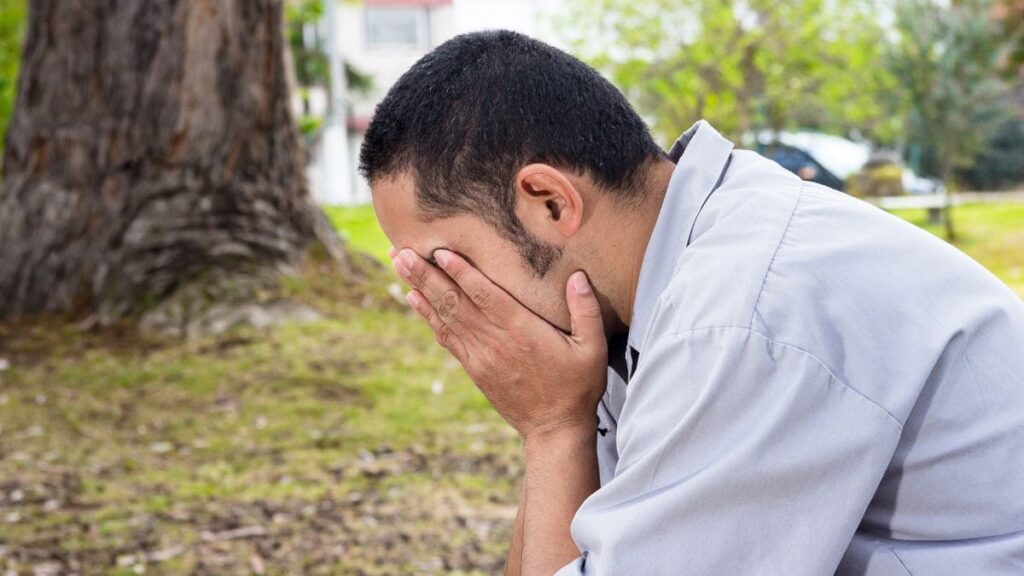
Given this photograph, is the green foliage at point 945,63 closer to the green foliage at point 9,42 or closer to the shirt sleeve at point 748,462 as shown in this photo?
the green foliage at point 9,42

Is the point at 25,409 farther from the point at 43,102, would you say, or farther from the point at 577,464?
the point at 577,464

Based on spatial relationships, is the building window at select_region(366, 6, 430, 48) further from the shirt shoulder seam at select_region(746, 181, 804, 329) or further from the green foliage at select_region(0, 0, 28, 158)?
the shirt shoulder seam at select_region(746, 181, 804, 329)

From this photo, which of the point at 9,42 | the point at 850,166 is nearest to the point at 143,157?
the point at 9,42

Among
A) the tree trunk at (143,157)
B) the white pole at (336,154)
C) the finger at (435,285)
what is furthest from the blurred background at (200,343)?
the white pole at (336,154)

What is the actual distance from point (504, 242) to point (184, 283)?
4.89 metres

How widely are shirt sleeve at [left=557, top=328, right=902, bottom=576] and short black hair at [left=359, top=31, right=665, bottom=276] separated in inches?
15.5

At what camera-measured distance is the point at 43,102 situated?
6.76m

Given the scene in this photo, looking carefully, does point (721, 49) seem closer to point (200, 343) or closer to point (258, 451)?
point (200, 343)

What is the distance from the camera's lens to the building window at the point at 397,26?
116ft

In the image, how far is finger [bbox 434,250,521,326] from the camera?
193 centimetres

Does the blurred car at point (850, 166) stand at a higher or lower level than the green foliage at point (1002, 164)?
higher

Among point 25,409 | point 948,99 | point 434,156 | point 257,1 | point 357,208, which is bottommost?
point 357,208

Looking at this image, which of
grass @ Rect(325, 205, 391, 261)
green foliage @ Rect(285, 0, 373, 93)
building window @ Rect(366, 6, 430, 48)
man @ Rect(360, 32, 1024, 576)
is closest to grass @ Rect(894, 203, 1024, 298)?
grass @ Rect(325, 205, 391, 261)

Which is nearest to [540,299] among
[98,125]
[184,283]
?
[184,283]
